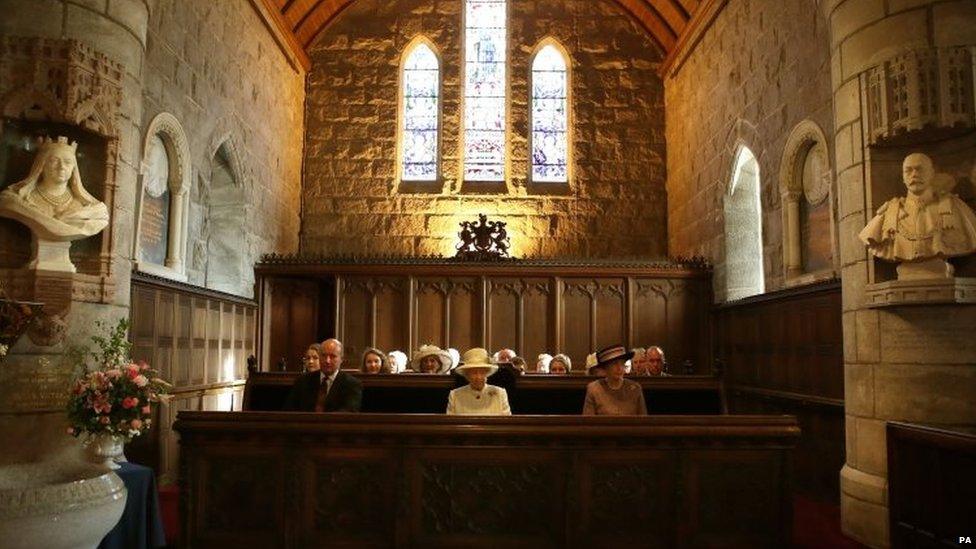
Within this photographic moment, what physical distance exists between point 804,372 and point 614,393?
3130mm

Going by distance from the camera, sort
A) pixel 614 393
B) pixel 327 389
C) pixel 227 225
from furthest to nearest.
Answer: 1. pixel 227 225
2. pixel 327 389
3. pixel 614 393

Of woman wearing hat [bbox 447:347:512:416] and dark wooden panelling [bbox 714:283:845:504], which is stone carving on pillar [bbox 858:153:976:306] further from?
woman wearing hat [bbox 447:347:512:416]

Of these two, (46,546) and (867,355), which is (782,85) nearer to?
(867,355)

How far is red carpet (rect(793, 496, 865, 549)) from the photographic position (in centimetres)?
526

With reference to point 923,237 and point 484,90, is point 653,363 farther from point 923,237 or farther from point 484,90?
point 484,90

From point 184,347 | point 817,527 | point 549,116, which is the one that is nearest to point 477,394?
point 817,527

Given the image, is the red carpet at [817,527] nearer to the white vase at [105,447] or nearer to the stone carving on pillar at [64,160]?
the white vase at [105,447]

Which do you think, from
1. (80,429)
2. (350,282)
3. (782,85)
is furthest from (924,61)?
(350,282)

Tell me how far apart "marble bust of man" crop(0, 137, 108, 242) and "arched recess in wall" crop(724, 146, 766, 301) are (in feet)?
26.1

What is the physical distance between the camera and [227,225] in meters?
10.4

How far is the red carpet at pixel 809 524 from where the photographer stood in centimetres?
526

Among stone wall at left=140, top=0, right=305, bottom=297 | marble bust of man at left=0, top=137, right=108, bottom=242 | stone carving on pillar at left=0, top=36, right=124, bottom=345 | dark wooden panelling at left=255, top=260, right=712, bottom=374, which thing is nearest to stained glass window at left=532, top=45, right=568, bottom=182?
dark wooden panelling at left=255, top=260, right=712, bottom=374

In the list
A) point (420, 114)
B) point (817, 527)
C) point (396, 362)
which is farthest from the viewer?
point (420, 114)

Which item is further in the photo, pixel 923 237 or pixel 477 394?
pixel 477 394
